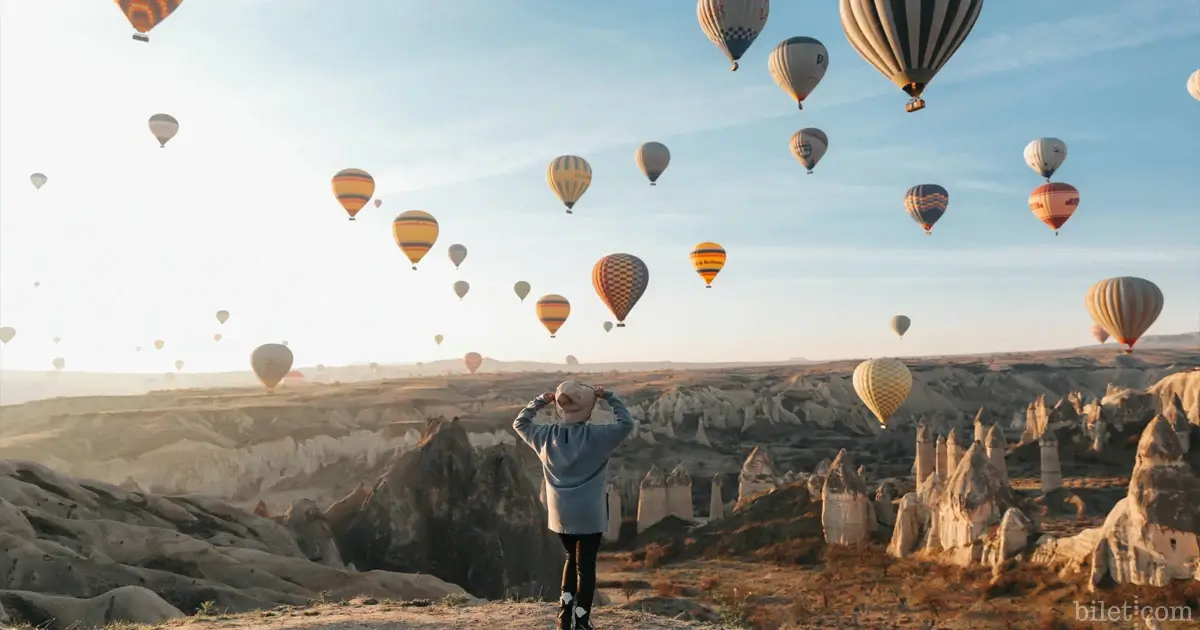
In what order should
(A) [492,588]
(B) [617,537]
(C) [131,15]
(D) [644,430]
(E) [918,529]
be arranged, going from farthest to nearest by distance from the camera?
(D) [644,430] < (B) [617,537] < (E) [918,529] < (C) [131,15] < (A) [492,588]

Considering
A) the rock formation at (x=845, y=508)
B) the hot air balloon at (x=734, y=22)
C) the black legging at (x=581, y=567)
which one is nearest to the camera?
the black legging at (x=581, y=567)

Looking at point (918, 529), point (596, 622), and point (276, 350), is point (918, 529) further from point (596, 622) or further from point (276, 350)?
point (276, 350)

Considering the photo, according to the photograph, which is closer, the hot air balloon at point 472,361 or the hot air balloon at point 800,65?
the hot air balloon at point 800,65

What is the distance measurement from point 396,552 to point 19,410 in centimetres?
8118

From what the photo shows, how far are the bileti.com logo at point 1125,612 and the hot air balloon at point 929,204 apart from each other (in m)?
39.9

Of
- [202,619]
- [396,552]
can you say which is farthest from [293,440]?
[202,619]

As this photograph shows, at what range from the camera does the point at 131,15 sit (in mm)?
41719

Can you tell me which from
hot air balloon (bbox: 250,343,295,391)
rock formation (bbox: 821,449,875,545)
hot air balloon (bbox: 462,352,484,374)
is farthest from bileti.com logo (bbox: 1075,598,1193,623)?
hot air balloon (bbox: 462,352,484,374)

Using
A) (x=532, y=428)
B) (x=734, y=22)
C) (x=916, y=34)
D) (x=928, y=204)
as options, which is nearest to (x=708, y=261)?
(x=928, y=204)

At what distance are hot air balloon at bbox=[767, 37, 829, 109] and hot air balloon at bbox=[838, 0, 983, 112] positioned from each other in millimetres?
16954

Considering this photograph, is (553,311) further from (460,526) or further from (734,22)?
(460,526)

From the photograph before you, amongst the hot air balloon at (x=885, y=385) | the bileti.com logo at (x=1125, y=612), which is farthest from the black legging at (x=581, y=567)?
the hot air balloon at (x=885, y=385)

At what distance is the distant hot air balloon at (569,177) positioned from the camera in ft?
212

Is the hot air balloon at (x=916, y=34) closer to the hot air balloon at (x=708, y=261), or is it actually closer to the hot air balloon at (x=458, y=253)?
the hot air balloon at (x=708, y=261)
